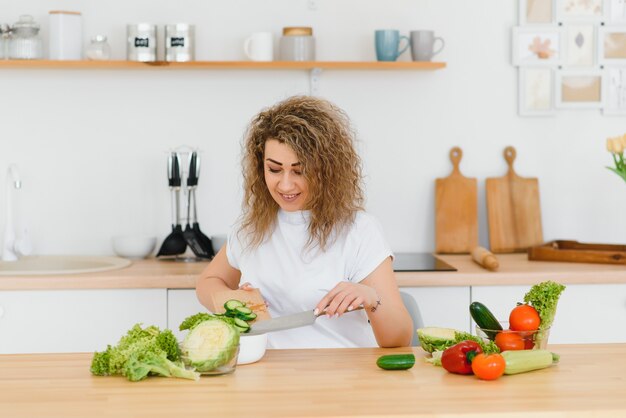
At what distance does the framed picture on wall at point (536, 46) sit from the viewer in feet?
13.0

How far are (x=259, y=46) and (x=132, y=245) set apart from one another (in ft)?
3.08

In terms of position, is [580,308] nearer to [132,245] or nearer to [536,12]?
[536,12]

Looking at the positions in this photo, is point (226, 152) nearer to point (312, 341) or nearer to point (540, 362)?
point (312, 341)

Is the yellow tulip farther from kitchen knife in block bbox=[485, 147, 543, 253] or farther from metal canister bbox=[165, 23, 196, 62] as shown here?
metal canister bbox=[165, 23, 196, 62]

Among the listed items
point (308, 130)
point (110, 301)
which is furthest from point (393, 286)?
point (110, 301)

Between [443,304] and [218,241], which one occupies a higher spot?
[218,241]

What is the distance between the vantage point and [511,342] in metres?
2.11

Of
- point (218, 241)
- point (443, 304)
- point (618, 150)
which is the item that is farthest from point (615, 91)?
point (218, 241)

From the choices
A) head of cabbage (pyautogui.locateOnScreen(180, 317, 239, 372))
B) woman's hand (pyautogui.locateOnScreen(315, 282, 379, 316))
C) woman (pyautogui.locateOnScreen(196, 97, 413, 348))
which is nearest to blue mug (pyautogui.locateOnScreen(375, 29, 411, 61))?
woman (pyautogui.locateOnScreen(196, 97, 413, 348))

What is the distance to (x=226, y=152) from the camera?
394 centimetres

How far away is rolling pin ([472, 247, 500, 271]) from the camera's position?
3.45 metres

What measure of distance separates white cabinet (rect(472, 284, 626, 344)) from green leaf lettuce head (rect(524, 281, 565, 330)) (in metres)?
1.35

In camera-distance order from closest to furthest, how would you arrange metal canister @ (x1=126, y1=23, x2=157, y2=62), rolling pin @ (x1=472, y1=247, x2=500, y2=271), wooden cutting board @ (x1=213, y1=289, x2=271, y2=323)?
wooden cutting board @ (x1=213, y1=289, x2=271, y2=323)
rolling pin @ (x1=472, y1=247, x2=500, y2=271)
metal canister @ (x1=126, y1=23, x2=157, y2=62)

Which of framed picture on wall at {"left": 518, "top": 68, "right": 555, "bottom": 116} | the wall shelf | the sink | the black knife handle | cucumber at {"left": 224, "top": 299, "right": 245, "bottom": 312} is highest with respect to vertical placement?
the wall shelf
